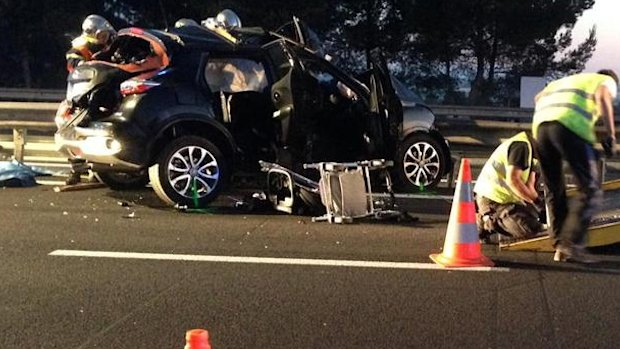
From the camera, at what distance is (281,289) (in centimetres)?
570

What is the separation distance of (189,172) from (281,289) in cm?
326

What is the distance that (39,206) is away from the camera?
29.7 ft

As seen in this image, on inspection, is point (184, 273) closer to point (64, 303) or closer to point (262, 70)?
point (64, 303)

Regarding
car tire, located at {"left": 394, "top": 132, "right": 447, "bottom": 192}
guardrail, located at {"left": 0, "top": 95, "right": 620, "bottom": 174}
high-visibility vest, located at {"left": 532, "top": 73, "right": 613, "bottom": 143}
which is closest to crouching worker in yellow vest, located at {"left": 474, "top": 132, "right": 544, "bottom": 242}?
high-visibility vest, located at {"left": 532, "top": 73, "right": 613, "bottom": 143}

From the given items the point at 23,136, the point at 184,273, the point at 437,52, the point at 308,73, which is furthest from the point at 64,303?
the point at 437,52

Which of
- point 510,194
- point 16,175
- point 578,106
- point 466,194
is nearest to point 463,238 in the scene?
point 466,194

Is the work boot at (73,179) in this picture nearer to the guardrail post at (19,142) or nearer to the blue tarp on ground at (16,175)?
the blue tarp on ground at (16,175)

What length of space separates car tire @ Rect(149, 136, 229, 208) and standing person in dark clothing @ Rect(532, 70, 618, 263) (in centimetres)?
364

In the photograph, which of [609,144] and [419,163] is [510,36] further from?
[609,144]

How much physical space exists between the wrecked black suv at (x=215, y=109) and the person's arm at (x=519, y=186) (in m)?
2.43

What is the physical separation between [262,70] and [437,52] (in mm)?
22069

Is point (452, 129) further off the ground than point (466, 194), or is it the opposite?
point (452, 129)

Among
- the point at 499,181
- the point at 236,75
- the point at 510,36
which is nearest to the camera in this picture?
the point at 499,181

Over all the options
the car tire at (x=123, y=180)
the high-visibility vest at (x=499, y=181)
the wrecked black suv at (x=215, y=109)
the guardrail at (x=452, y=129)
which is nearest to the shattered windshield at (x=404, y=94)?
the wrecked black suv at (x=215, y=109)
